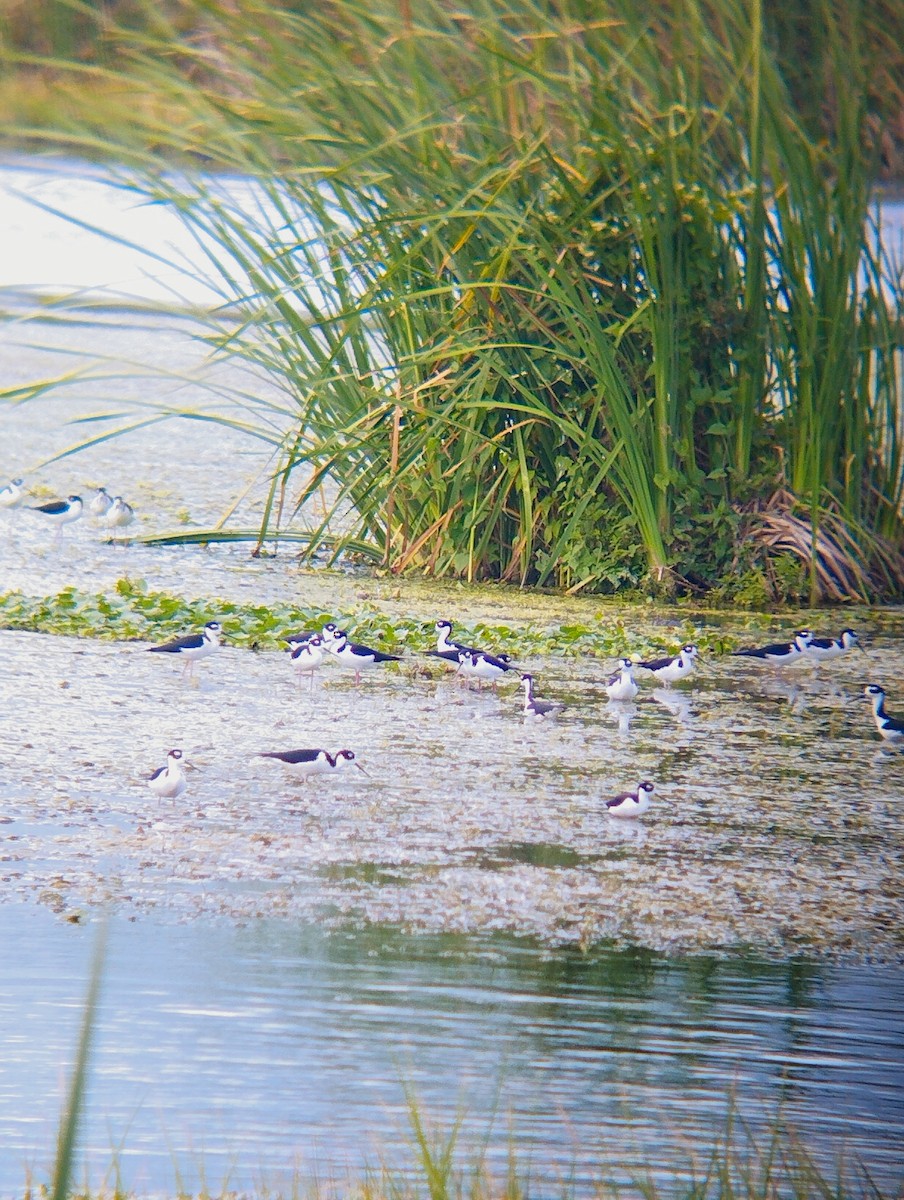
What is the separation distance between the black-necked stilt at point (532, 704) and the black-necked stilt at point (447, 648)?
260 millimetres

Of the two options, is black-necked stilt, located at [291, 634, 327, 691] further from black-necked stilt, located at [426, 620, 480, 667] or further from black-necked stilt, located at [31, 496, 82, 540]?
black-necked stilt, located at [31, 496, 82, 540]

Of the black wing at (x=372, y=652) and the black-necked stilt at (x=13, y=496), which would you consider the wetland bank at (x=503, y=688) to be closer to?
the black wing at (x=372, y=652)

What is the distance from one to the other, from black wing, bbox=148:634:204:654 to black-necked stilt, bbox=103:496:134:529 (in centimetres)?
300

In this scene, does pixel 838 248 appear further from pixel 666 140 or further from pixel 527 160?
pixel 527 160

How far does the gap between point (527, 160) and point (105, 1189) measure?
6.15 m

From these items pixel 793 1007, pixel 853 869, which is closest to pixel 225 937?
pixel 793 1007

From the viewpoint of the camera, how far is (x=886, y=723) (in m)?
6.33

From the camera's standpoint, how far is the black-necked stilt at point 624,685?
660 cm

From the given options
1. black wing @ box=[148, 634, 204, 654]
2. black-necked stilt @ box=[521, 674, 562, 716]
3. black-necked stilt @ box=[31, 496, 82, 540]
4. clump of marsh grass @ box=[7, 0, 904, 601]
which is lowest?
black-necked stilt @ box=[521, 674, 562, 716]

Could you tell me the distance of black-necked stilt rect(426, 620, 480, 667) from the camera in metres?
6.73

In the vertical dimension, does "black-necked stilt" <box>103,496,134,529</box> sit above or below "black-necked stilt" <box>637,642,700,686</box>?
above

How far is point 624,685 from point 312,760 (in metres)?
1.77

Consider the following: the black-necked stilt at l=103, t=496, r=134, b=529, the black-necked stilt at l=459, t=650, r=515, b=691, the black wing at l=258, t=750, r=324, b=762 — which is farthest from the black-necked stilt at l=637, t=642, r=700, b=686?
the black-necked stilt at l=103, t=496, r=134, b=529

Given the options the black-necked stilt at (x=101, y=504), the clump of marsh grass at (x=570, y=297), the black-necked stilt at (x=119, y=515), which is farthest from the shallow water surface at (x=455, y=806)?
the black-necked stilt at (x=101, y=504)
